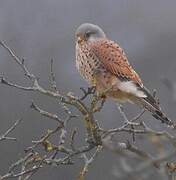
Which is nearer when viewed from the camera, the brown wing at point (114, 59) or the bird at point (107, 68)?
the bird at point (107, 68)

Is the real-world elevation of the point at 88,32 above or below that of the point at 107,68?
above

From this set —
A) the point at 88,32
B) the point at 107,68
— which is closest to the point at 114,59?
the point at 107,68

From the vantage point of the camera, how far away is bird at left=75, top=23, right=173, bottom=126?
10.9ft

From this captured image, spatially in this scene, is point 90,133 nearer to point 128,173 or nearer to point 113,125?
point 128,173

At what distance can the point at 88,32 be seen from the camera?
3.47 meters

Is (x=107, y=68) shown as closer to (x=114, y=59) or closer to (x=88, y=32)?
(x=114, y=59)

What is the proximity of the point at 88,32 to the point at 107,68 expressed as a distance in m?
0.16

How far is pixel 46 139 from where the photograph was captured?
2547mm

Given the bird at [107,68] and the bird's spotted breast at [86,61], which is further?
the bird's spotted breast at [86,61]

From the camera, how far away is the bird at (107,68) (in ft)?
10.9

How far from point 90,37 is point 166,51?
1082cm

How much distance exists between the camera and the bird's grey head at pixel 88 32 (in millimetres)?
3436

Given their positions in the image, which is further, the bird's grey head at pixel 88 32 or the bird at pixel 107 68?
the bird's grey head at pixel 88 32

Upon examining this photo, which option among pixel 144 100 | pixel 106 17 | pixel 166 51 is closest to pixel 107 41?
pixel 144 100
